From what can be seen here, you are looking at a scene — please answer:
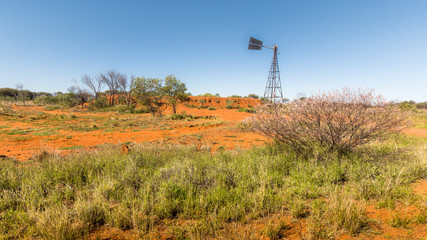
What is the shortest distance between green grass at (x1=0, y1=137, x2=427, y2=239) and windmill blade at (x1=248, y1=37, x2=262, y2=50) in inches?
557

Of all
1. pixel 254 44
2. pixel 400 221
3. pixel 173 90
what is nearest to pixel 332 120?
pixel 400 221

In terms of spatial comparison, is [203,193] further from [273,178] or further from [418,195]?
[418,195]

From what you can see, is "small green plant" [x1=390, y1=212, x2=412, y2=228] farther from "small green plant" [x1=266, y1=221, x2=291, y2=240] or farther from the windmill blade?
the windmill blade

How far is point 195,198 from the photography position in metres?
3.06

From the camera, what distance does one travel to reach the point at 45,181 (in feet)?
11.5

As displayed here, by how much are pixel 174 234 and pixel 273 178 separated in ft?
7.46

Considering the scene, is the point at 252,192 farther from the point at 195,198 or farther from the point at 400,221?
the point at 400,221

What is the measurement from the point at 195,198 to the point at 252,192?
3.55 ft

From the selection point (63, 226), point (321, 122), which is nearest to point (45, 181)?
point (63, 226)

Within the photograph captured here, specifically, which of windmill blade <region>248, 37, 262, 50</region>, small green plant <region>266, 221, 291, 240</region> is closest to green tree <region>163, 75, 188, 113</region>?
windmill blade <region>248, 37, 262, 50</region>

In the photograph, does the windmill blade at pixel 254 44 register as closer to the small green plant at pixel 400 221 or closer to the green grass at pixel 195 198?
the green grass at pixel 195 198

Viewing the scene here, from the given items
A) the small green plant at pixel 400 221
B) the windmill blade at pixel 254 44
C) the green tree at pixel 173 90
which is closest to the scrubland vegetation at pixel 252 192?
the small green plant at pixel 400 221

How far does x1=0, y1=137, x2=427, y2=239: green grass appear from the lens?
2375 millimetres

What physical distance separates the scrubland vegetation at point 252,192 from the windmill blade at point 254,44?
42.6 feet
